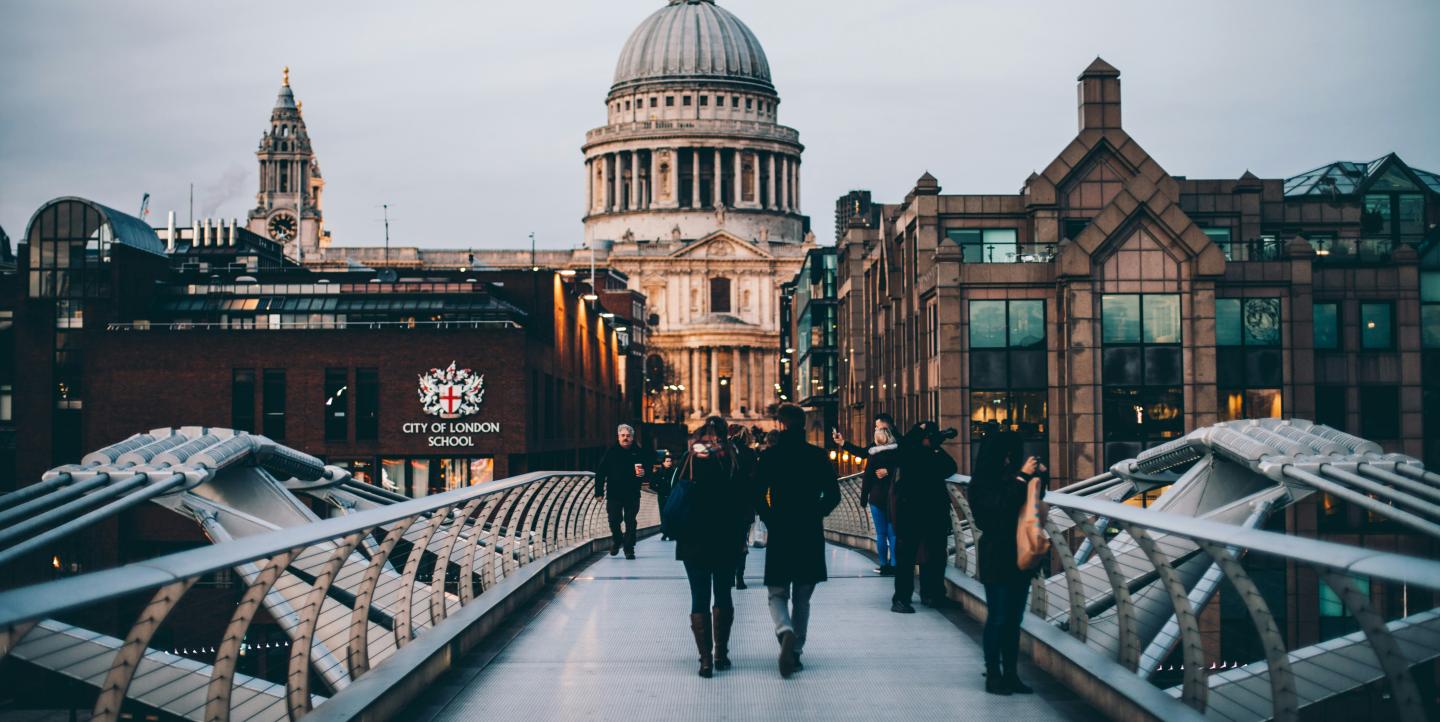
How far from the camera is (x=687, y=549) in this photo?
11539 millimetres

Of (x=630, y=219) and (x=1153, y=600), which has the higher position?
(x=630, y=219)

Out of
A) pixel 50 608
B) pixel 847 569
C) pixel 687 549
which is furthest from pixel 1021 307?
pixel 50 608

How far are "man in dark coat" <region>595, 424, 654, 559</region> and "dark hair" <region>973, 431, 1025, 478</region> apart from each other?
7.12 meters

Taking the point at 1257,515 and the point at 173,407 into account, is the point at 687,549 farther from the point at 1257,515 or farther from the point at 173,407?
the point at 173,407

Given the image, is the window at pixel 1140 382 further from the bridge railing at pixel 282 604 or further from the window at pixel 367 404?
the window at pixel 367 404

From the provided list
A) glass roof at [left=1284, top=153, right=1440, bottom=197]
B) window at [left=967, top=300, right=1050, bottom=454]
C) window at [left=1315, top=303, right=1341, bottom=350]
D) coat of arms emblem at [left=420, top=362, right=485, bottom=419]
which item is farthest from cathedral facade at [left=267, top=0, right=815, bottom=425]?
window at [left=967, top=300, right=1050, bottom=454]

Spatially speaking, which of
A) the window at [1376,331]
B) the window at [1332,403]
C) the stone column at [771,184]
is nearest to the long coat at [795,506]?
the window at [1332,403]

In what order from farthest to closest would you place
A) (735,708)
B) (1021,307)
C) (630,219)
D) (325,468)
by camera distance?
(630,219)
(1021,307)
(325,468)
(735,708)

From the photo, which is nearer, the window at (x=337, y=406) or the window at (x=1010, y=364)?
the window at (x=1010, y=364)

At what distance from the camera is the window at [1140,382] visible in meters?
43.1

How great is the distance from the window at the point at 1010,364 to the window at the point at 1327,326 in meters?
9.77

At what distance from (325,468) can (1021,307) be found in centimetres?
2757

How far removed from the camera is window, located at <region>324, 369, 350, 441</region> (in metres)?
59.2

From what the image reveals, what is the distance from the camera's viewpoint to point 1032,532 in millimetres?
10094
